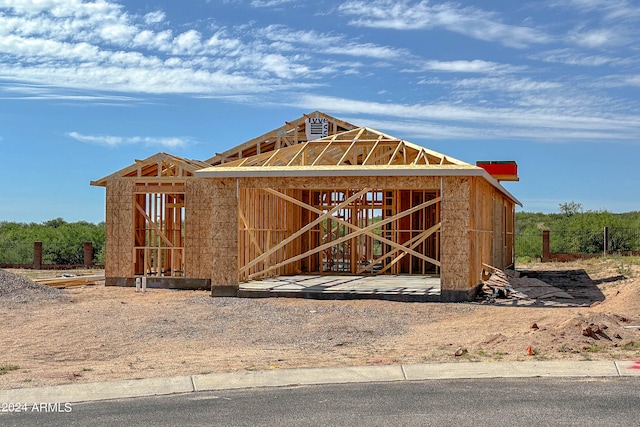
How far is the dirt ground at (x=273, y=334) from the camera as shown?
11016 millimetres

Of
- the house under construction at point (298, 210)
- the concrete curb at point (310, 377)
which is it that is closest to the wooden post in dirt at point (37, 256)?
the house under construction at point (298, 210)

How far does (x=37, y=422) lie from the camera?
25.3 feet

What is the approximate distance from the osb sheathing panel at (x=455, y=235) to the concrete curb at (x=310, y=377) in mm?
7730

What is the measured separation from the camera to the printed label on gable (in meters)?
27.8

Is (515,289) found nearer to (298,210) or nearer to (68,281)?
(298,210)

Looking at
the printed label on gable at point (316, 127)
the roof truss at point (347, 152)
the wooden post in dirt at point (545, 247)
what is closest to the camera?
the roof truss at point (347, 152)

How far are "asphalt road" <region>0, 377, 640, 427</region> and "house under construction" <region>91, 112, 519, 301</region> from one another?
Result: 30.2 ft

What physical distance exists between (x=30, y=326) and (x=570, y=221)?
40.0 metres

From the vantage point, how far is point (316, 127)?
27.9 metres

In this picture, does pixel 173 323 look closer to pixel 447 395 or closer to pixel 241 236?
pixel 241 236

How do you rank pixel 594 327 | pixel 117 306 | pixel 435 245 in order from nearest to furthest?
pixel 594 327
pixel 117 306
pixel 435 245

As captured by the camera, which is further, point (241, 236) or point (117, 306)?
point (241, 236)

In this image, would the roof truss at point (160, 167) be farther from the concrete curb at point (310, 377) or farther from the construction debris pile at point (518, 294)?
the concrete curb at point (310, 377)

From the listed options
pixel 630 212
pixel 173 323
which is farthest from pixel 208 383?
pixel 630 212
